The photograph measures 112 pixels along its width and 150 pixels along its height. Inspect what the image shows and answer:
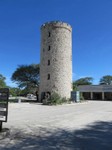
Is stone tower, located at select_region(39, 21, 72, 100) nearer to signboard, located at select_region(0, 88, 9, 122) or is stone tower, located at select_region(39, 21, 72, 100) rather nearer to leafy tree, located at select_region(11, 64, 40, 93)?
leafy tree, located at select_region(11, 64, 40, 93)

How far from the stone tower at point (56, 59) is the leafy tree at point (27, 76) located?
12.1 m

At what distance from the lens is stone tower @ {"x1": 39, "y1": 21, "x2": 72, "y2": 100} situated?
41062mm

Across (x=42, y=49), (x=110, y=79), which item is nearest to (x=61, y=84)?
(x=42, y=49)

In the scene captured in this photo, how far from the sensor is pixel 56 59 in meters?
41.0

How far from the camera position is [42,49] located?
43344 millimetres

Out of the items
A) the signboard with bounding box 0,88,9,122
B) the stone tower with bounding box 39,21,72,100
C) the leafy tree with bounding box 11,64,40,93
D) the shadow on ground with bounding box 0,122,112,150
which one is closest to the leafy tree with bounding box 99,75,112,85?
the leafy tree with bounding box 11,64,40,93

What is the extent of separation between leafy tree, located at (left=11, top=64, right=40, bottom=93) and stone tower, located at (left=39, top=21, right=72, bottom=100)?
475 inches

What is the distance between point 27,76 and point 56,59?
1597 cm

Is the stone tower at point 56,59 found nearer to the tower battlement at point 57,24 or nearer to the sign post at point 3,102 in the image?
the tower battlement at point 57,24

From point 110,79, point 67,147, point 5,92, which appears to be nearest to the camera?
point 67,147

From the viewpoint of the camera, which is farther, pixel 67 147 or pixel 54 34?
pixel 54 34

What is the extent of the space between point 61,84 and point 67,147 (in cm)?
3442

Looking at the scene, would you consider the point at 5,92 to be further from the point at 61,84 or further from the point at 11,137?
the point at 61,84

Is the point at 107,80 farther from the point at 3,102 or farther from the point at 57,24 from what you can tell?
the point at 3,102
